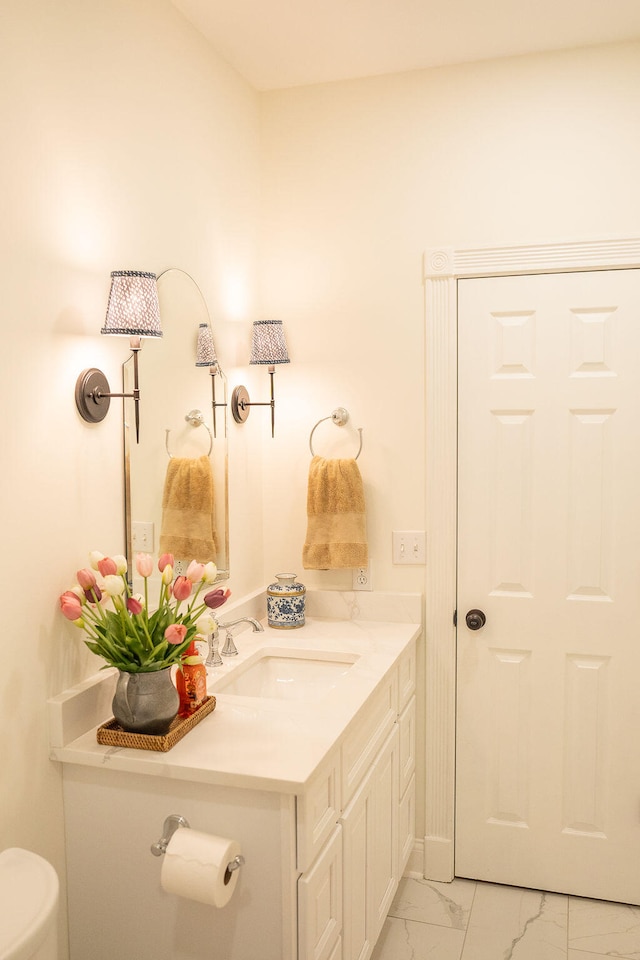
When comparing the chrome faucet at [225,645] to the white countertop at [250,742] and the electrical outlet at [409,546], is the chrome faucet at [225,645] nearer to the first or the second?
the white countertop at [250,742]

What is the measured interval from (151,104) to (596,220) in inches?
53.3

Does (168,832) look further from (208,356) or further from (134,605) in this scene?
(208,356)

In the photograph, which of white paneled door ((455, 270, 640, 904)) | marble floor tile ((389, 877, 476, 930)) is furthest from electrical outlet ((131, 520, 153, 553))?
marble floor tile ((389, 877, 476, 930))

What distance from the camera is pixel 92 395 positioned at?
177 centimetres

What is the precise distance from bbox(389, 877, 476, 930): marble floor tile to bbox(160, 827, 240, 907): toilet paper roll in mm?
1202

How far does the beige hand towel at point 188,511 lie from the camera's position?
6.89 ft

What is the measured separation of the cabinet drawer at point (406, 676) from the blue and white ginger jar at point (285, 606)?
366mm

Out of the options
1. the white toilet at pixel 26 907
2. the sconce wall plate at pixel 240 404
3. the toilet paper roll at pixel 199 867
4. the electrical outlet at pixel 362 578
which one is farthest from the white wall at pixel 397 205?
the white toilet at pixel 26 907

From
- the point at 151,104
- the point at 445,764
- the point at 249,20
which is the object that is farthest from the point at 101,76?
the point at 445,764

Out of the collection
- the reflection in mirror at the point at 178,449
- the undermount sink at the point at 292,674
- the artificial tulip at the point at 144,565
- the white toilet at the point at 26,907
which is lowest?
the white toilet at the point at 26,907

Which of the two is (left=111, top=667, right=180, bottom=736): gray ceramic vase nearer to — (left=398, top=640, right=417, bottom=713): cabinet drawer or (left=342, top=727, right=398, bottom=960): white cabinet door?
(left=342, top=727, right=398, bottom=960): white cabinet door

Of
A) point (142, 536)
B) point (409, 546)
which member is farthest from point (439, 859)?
point (142, 536)

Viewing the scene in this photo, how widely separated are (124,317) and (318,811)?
1124 mm

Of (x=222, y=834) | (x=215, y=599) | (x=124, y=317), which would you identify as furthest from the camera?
(x=215, y=599)
